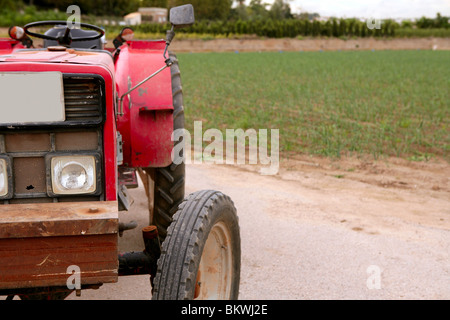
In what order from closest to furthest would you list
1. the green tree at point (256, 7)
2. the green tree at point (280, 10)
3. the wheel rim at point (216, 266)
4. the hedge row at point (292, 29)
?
1. the wheel rim at point (216, 266)
2. the hedge row at point (292, 29)
3. the green tree at point (280, 10)
4. the green tree at point (256, 7)

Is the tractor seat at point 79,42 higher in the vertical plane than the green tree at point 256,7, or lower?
lower

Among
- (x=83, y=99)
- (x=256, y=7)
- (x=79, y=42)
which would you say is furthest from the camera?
(x=256, y=7)

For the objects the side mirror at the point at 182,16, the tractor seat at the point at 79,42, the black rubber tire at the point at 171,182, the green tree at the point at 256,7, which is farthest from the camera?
the green tree at the point at 256,7

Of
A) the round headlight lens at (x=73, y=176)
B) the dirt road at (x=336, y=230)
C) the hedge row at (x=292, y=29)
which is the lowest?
the dirt road at (x=336, y=230)

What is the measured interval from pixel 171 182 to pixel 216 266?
1098mm

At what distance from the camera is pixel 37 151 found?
85.0 inches

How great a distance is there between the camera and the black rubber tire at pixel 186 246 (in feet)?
7.05

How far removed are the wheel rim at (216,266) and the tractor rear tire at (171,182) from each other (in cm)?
105

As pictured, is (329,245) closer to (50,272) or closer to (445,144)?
(50,272)

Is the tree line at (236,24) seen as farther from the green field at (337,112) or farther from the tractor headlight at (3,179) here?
the tractor headlight at (3,179)

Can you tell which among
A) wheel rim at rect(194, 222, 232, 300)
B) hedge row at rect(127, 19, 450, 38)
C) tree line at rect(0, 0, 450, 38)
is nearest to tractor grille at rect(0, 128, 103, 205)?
wheel rim at rect(194, 222, 232, 300)

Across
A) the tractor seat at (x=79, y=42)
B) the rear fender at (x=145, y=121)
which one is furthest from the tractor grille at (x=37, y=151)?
the tractor seat at (x=79, y=42)

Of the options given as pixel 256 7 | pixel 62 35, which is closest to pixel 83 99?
pixel 62 35

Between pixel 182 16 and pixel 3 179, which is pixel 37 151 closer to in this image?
pixel 3 179
